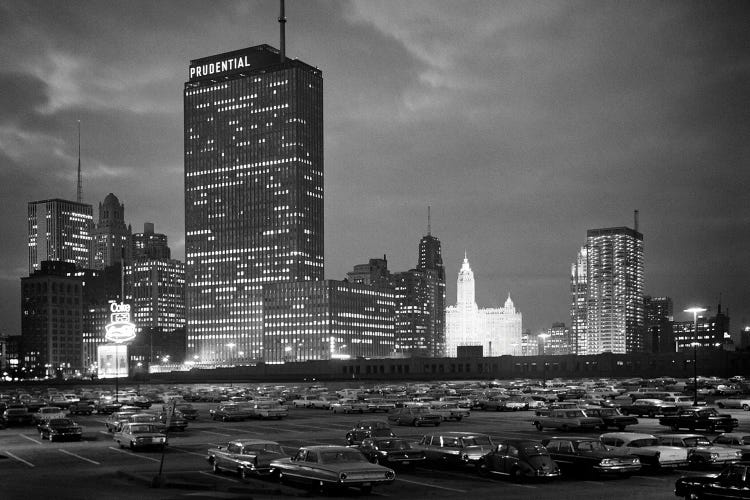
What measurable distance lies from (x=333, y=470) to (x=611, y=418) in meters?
33.8

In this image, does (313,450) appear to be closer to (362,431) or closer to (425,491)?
(425,491)

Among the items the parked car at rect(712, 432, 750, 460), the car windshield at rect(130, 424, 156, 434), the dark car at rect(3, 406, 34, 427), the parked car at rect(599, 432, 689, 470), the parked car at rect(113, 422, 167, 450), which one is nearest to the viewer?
the parked car at rect(599, 432, 689, 470)

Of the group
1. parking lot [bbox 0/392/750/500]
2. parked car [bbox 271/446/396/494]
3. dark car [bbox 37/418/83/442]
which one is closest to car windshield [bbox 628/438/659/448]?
parking lot [bbox 0/392/750/500]

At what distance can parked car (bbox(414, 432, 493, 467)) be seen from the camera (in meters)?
38.3

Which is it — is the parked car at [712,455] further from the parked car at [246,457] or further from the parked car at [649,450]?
the parked car at [246,457]

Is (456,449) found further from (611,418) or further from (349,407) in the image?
(349,407)

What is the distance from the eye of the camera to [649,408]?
72.2 m

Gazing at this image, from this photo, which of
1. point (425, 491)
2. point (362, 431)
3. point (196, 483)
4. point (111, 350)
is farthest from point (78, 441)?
point (111, 350)

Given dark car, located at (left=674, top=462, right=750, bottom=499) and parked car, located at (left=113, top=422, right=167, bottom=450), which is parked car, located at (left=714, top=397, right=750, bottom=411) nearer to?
parked car, located at (left=113, top=422, right=167, bottom=450)

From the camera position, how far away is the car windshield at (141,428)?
48438 mm

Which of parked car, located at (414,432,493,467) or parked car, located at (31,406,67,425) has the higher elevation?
parked car, located at (414,432,493,467)

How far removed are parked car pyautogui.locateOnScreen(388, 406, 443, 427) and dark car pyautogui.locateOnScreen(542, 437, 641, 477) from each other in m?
26.2

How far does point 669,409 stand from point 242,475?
4374 cm

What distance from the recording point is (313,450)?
3284cm
